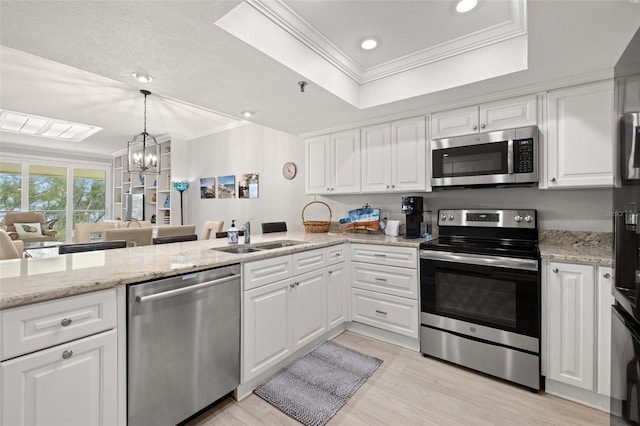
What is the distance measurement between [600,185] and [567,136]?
413mm

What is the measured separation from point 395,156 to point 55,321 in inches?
109

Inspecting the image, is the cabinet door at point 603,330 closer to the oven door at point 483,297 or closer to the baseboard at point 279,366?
the oven door at point 483,297

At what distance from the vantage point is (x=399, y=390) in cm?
196

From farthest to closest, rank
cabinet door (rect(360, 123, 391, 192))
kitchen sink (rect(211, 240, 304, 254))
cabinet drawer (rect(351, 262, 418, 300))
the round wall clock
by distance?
1. the round wall clock
2. cabinet door (rect(360, 123, 391, 192))
3. cabinet drawer (rect(351, 262, 418, 300))
4. kitchen sink (rect(211, 240, 304, 254))

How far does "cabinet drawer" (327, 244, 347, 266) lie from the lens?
261 centimetres

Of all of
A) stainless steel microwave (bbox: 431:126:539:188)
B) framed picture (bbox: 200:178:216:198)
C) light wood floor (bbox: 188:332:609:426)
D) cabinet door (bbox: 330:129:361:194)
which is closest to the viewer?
light wood floor (bbox: 188:332:609:426)

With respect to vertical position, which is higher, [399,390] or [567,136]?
[567,136]

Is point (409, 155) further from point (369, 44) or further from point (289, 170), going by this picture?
point (289, 170)

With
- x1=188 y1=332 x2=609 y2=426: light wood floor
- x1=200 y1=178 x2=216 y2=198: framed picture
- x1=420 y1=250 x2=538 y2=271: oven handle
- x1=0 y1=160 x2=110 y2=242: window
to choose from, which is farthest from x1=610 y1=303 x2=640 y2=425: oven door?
x1=0 y1=160 x2=110 y2=242: window

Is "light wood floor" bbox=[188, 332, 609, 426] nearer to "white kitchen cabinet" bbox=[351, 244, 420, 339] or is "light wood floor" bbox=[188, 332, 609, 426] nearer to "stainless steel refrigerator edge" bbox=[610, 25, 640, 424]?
"white kitchen cabinet" bbox=[351, 244, 420, 339]

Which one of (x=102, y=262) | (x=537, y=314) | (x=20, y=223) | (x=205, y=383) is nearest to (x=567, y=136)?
(x=537, y=314)

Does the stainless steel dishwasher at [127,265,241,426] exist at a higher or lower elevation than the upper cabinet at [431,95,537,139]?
lower

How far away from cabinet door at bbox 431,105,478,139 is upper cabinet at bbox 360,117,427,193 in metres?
0.12

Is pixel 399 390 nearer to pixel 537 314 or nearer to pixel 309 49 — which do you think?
pixel 537 314
